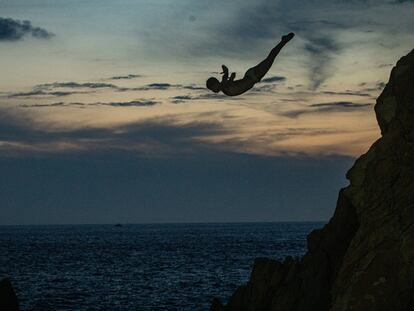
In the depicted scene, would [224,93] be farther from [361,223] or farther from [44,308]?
[44,308]

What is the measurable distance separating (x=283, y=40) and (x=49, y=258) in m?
108

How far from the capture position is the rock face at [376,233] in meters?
19.5

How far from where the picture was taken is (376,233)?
20.5 meters

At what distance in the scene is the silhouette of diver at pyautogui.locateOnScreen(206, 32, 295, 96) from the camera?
17078 millimetres

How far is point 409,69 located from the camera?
21.7m

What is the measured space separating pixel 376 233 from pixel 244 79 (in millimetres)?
6826

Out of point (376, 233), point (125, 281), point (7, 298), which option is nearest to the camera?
point (376, 233)

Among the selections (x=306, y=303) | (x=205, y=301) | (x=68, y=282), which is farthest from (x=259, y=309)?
(x=68, y=282)

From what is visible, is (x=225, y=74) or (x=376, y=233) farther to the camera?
(x=376, y=233)

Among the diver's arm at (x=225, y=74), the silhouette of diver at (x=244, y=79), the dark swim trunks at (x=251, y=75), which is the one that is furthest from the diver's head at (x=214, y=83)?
the dark swim trunks at (x=251, y=75)

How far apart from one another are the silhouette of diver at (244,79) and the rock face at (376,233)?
19.0 ft

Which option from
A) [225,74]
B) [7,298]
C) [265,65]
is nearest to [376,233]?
[265,65]

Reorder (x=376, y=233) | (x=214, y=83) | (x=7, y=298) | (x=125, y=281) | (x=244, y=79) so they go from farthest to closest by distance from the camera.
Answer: (x=125, y=281)
(x=7, y=298)
(x=376, y=233)
(x=244, y=79)
(x=214, y=83)

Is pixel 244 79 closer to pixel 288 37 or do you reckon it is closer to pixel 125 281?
pixel 288 37
